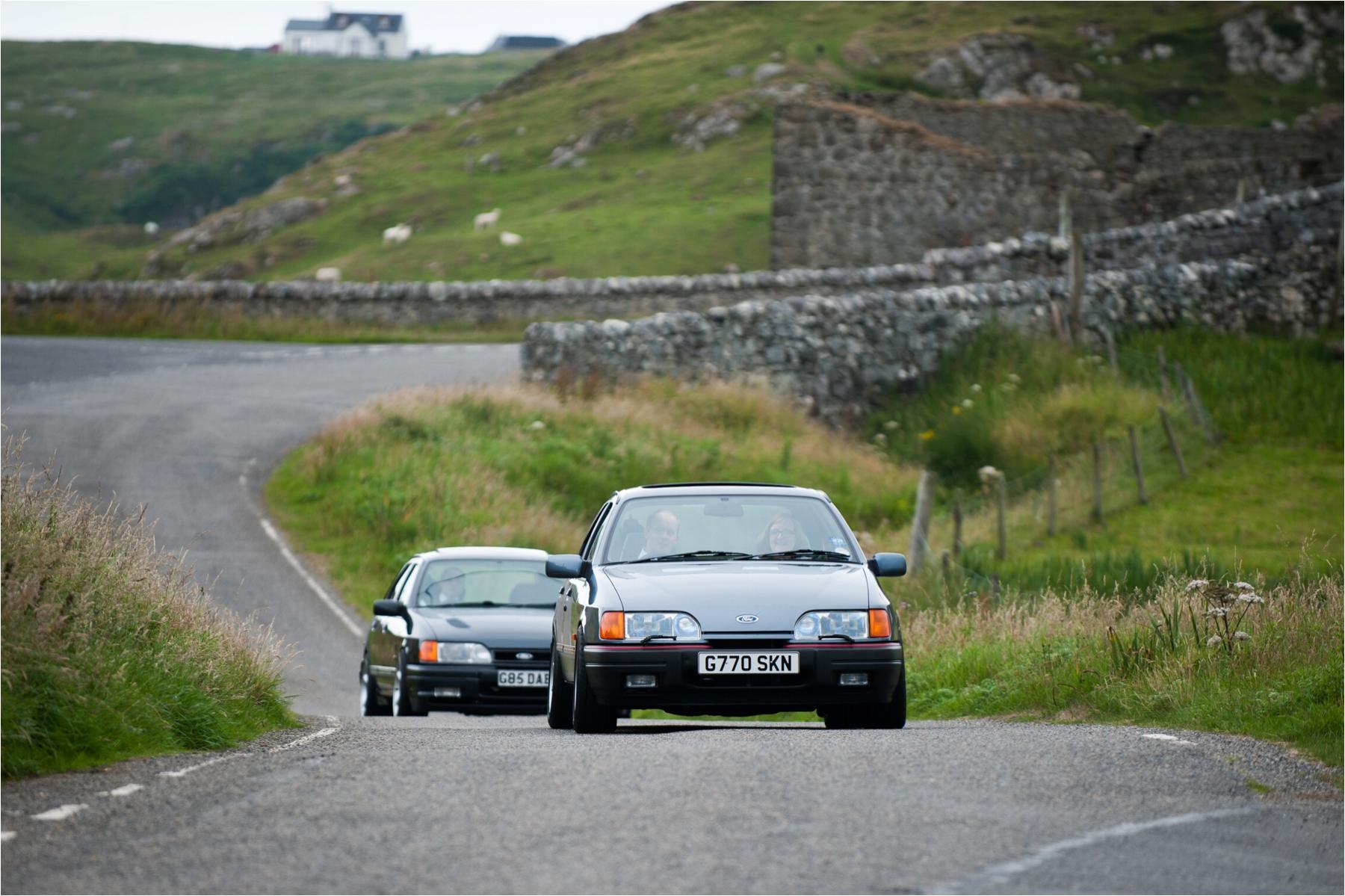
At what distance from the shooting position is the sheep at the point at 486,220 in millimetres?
68625

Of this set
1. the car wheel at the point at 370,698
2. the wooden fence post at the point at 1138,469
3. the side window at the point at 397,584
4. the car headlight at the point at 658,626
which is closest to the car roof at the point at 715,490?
the car headlight at the point at 658,626

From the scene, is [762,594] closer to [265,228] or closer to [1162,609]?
[1162,609]

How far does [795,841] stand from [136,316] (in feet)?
133

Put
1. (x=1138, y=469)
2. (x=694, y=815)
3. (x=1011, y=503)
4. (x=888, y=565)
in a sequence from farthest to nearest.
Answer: (x=1011, y=503), (x=1138, y=469), (x=888, y=565), (x=694, y=815)

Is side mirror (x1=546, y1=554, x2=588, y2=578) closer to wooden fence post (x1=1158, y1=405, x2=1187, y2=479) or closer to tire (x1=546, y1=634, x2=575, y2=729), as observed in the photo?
tire (x1=546, y1=634, x2=575, y2=729)

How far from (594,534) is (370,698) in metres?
6.10

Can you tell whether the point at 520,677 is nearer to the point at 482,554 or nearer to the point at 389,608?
the point at 389,608

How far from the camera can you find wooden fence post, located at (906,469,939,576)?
19.7 meters

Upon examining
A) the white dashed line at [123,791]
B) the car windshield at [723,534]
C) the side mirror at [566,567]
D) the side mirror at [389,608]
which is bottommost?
the side mirror at [389,608]

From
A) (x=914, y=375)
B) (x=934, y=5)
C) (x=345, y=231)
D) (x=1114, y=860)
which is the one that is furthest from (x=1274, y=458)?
(x=934, y=5)

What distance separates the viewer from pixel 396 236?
70125 millimetres

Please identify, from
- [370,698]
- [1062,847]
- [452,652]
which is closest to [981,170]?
[370,698]

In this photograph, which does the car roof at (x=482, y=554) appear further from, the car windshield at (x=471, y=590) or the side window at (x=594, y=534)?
the side window at (x=594, y=534)

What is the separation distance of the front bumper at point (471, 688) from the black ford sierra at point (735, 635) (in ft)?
16.2
